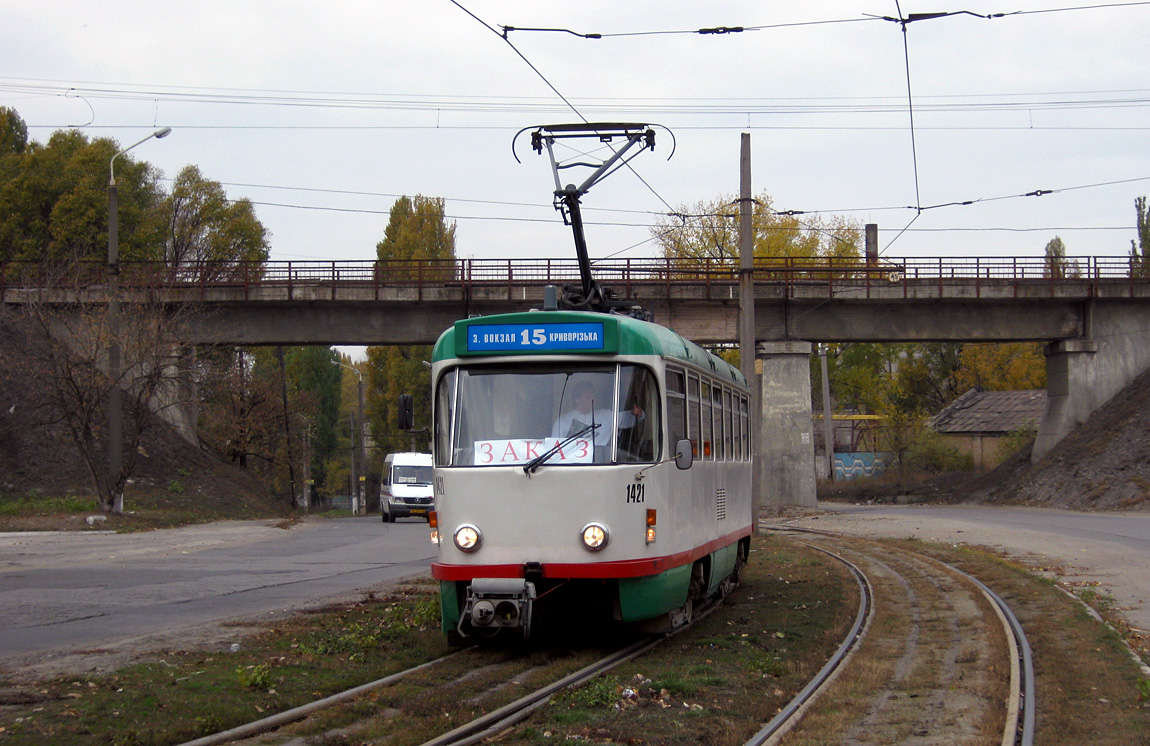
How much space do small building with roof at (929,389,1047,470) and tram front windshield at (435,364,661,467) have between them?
1952 inches

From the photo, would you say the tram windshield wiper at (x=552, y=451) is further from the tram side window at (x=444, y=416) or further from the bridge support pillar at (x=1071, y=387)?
the bridge support pillar at (x=1071, y=387)

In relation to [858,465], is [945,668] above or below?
below

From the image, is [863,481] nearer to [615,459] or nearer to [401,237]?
[401,237]

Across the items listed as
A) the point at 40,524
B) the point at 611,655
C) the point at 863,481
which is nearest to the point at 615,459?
the point at 611,655

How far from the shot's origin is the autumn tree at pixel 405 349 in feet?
197

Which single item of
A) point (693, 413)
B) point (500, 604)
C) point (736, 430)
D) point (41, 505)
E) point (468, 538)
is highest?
point (693, 413)

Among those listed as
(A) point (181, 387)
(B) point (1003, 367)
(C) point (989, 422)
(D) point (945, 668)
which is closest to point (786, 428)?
(A) point (181, 387)

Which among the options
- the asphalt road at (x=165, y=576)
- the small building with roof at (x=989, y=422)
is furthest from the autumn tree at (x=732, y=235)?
the asphalt road at (x=165, y=576)

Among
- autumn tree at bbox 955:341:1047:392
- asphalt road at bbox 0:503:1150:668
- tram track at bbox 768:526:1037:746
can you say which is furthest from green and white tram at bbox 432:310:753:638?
autumn tree at bbox 955:341:1047:392

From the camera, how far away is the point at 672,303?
3831 centimetres

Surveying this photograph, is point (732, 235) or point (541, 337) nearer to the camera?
point (541, 337)

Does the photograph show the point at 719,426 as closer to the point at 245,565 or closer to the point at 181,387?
the point at 245,565

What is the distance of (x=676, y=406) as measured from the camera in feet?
33.3

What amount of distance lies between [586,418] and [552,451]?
396mm
